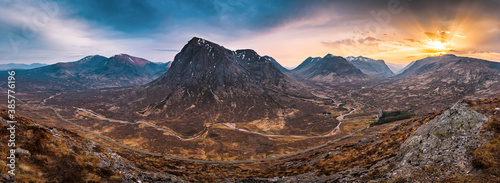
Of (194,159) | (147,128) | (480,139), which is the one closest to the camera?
(480,139)

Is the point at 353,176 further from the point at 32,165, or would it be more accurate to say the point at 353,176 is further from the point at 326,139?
the point at 326,139

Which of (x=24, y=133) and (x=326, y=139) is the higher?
(x=24, y=133)

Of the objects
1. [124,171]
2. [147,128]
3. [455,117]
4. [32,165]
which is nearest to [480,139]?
[455,117]

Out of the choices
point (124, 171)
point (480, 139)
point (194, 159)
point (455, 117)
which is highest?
point (455, 117)

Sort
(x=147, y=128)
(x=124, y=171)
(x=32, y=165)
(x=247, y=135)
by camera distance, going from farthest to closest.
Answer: (x=147, y=128) < (x=247, y=135) < (x=124, y=171) < (x=32, y=165)

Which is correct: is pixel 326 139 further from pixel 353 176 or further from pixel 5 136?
pixel 5 136

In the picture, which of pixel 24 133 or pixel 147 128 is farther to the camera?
pixel 147 128
